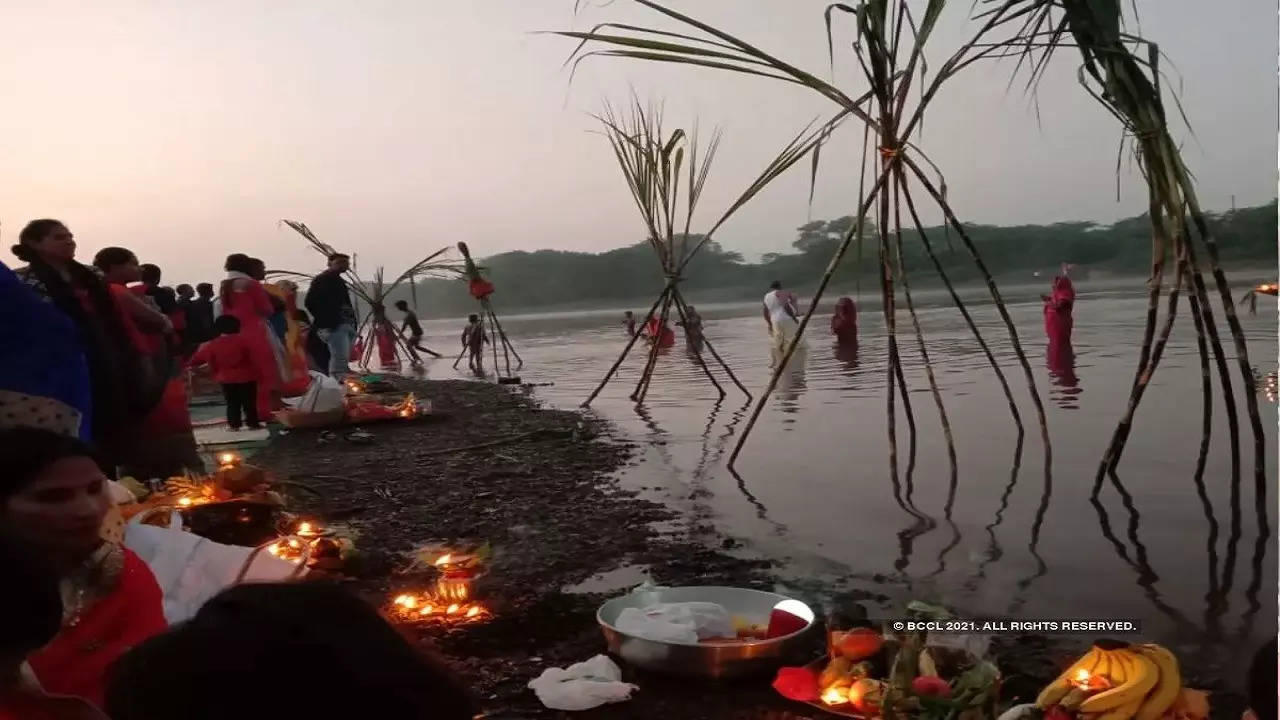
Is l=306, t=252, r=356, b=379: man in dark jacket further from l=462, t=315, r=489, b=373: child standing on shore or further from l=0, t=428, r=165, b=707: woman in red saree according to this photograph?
l=0, t=428, r=165, b=707: woman in red saree

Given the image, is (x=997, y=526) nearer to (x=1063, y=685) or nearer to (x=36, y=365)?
(x=1063, y=685)

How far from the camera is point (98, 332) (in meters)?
3.53

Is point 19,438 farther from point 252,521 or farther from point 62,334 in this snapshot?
point 252,521

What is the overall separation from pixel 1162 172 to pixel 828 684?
8.66 feet

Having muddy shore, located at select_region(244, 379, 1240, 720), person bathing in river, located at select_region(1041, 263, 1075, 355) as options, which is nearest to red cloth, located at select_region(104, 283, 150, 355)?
muddy shore, located at select_region(244, 379, 1240, 720)

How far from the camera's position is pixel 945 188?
4676 mm

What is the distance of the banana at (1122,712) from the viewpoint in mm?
1986

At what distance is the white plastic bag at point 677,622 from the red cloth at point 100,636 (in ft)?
3.92

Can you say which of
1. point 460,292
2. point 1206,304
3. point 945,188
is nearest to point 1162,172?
point 1206,304

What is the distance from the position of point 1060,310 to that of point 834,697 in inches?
380

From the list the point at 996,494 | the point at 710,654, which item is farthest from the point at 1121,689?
the point at 996,494

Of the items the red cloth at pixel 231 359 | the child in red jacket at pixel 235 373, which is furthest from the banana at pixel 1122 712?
the red cloth at pixel 231 359

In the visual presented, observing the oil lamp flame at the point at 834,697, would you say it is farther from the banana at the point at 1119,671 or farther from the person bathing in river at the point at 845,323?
the person bathing in river at the point at 845,323

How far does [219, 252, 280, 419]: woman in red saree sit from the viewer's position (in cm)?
671
